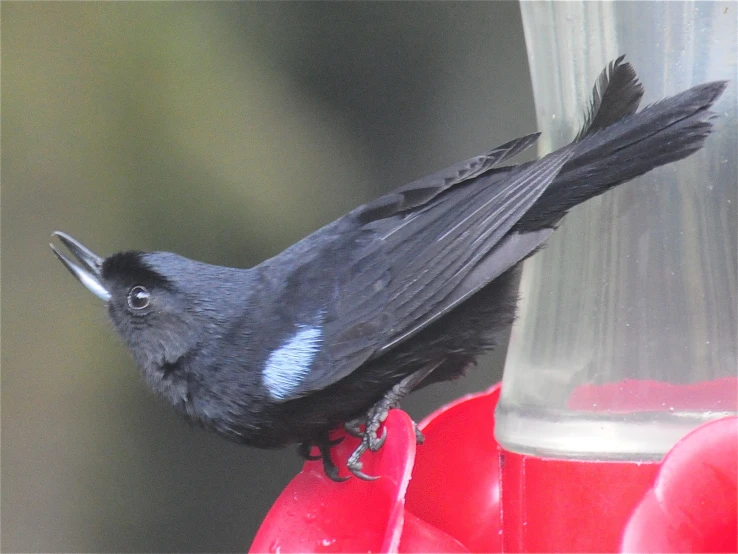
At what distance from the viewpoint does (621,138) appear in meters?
2.01

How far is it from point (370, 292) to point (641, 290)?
27.6 inches

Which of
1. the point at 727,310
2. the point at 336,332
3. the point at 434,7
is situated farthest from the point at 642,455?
the point at 434,7

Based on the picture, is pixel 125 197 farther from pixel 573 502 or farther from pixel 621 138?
pixel 573 502

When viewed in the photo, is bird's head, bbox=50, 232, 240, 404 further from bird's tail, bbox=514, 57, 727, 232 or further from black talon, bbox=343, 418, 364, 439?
bird's tail, bbox=514, 57, 727, 232

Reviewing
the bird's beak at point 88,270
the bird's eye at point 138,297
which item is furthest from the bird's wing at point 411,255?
the bird's beak at point 88,270

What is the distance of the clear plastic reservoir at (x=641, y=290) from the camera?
6.20ft

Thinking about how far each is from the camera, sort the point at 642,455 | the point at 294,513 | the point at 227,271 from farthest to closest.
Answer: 1. the point at 227,271
2. the point at 294,513
3. the point at 642,455

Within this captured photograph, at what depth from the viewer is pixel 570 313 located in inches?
81.1

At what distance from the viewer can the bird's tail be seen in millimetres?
1880

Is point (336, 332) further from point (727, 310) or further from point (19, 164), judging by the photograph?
point (19, 164)

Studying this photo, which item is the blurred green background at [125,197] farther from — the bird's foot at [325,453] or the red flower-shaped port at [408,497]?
the red flower-shaped port at [408,497]

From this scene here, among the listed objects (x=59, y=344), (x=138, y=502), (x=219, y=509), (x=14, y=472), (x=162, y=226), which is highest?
(x=162, y=226)

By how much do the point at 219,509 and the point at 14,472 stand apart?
103 cm

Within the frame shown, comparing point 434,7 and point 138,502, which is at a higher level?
point 434,7
